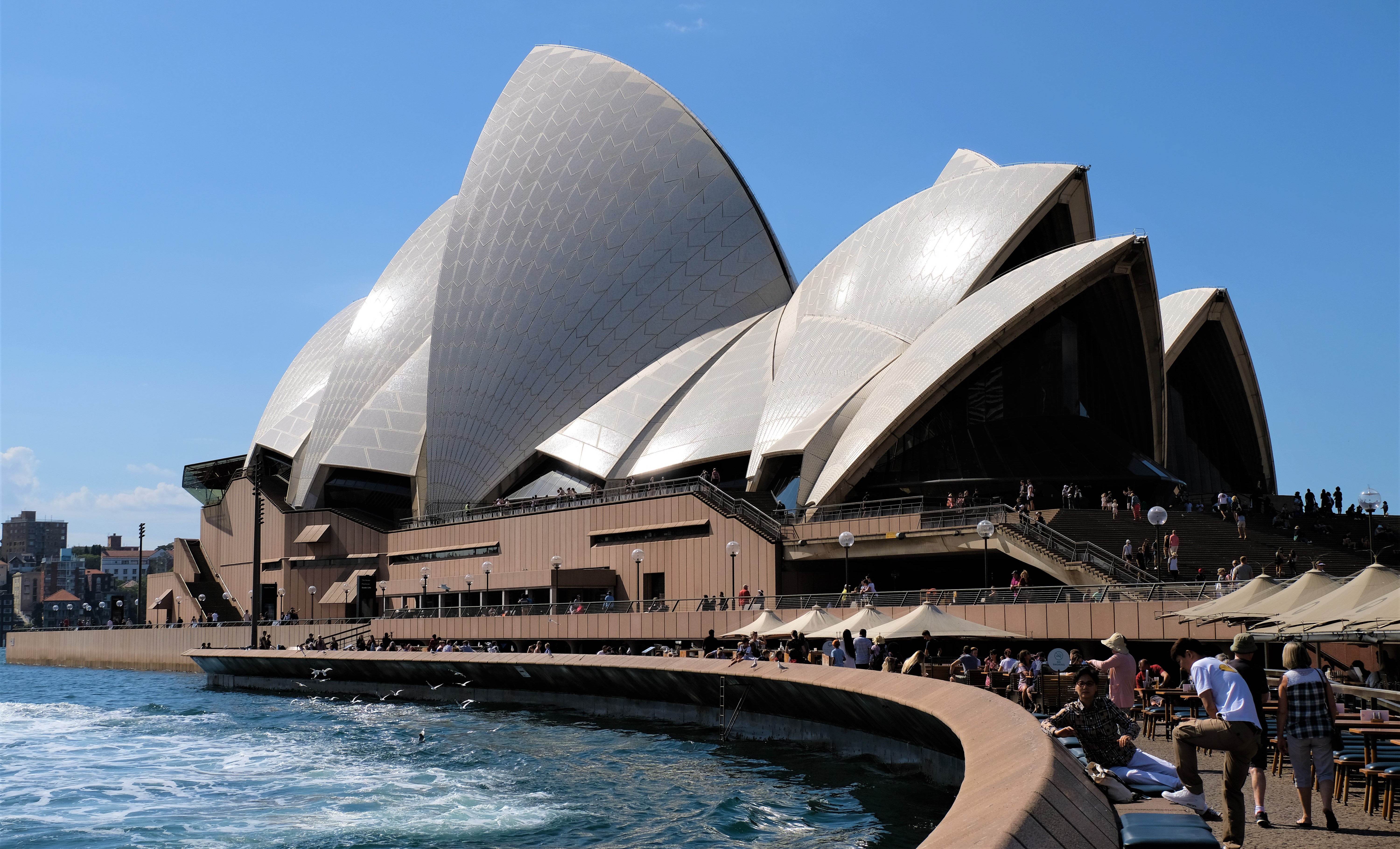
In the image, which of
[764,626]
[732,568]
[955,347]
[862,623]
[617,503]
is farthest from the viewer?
[617,503]

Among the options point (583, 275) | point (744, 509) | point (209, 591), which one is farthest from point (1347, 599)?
point (209, 591)

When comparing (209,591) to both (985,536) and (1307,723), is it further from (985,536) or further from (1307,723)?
(1307,723)

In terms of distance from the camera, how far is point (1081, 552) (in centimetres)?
2558

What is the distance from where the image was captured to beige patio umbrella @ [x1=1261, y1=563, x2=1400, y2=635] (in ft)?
35.8

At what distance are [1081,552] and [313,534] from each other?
3425cm

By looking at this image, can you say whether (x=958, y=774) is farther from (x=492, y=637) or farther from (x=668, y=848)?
(x=492, y=637)

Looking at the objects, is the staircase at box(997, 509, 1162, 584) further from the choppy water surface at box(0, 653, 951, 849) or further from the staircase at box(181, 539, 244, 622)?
the staircase at box(181, 539, 244, 622)

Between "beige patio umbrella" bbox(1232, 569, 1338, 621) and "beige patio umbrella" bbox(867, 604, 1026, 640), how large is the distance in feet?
19.6

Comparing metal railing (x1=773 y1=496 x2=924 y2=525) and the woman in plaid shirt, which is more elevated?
metal railing (x1=773 y1=496 x2=924 y2=525)

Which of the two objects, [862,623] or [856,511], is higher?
[856,511]

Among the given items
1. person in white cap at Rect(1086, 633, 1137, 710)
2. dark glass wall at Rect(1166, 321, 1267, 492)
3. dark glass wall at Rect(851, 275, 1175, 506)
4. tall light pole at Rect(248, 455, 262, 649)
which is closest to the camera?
person in white cap at Rect(1086, 633, 1137, 710)

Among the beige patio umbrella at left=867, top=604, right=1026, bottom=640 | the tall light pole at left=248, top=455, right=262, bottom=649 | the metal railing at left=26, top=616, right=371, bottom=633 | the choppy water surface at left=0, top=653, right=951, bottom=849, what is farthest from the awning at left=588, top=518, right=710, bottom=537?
the tall light pole at left=248, top=455, right=262, bottom=649

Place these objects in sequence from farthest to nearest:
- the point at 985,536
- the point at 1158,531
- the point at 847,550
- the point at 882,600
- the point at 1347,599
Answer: the point at 847,550
the point at 882,600
the point at 1158,531
the point at 985,536
the point at 1347,599

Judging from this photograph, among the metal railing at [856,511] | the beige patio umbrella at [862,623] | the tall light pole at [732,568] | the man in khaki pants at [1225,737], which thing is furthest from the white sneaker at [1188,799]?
the tall light pole at [732,568]
